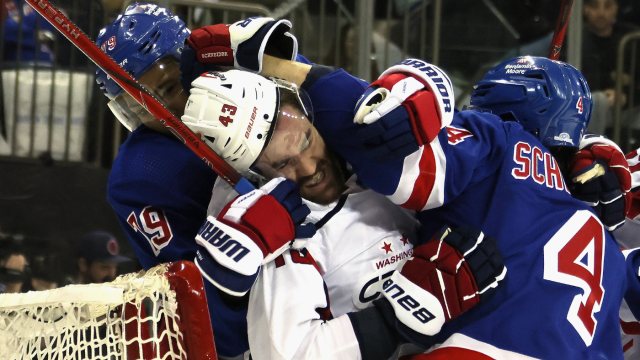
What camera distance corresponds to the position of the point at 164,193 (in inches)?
66.1

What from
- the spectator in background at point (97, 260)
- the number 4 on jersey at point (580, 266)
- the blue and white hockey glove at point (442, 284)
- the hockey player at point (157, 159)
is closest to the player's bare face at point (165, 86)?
the hockey player at point (157, 159)

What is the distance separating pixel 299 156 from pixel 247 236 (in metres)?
0.25

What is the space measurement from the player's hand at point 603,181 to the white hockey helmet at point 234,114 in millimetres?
842

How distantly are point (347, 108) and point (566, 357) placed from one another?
649mm

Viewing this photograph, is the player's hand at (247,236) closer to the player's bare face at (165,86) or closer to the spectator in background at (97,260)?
the player's bare face at (165,86)

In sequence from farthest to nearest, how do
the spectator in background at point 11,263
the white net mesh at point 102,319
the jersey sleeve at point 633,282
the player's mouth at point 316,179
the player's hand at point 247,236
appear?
the spectator in background at point 11,263 < the jersey sleeve at point 633,282 < the player's mouth at point 316,179 < the player's hand at point 247,236 < the white net mesh at point 102,319

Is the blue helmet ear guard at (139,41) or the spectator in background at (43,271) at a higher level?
the blue helmet ear guard at (139,41)

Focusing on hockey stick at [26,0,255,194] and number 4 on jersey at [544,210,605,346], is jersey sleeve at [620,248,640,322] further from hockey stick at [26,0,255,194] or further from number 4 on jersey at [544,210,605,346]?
hockey stick at [26,0,255,194]

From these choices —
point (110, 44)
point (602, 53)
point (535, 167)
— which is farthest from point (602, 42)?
point (110, 44)

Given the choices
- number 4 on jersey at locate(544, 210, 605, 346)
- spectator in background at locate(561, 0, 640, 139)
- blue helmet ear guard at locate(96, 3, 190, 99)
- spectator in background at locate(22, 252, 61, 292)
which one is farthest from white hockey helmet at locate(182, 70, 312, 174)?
spectator in background at locate(561, 0, 640, 139)

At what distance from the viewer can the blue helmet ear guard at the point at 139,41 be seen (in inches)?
64.9

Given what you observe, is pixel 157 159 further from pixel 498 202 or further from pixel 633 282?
pixel 633 282

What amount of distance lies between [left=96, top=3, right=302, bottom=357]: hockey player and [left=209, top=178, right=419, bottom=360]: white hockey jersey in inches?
8.4

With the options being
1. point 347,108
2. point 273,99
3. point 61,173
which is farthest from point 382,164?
point 61,173
